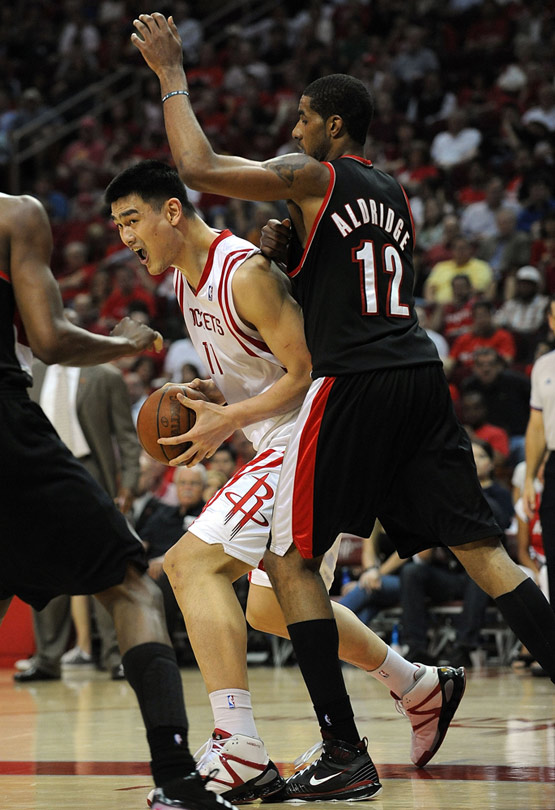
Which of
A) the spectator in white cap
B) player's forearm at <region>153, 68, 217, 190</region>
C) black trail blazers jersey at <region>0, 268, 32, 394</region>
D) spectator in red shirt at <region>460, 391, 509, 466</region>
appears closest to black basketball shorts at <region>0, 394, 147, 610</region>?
black trail blazers jersey at <region>0, 268, 32, 394</region>

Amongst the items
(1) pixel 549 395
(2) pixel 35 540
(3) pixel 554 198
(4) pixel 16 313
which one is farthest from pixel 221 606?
(3) pixel 554 198

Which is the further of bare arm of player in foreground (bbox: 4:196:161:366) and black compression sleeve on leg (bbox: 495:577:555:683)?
black compression sleeve on leg (bbox: 495:577:555:683)

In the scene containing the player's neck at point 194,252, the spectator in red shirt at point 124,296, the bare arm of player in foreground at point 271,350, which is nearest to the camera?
the bare arm of player in foreground at point 271,350

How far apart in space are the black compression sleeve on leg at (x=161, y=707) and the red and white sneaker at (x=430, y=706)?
1.30 m

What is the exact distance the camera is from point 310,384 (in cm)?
403

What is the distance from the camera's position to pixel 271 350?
4.02 metres

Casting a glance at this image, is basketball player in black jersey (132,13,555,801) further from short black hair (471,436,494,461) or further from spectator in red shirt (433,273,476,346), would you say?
spectator in red shirt (433,273,476,346)

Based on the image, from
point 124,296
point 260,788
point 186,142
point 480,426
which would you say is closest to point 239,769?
point 260,788

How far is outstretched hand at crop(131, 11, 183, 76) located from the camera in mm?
3598

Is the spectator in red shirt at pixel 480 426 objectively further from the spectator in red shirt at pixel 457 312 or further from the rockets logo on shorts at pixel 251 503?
the rockets logo on shorts at pixel 251 503

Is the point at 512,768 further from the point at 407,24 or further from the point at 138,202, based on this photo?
the point at 407,24

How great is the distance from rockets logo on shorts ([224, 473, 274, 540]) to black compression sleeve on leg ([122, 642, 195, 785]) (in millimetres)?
784

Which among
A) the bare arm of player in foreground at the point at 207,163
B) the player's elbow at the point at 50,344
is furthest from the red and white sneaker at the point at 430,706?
the player's elbow at the point at 50,344

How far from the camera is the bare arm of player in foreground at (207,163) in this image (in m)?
3.48
